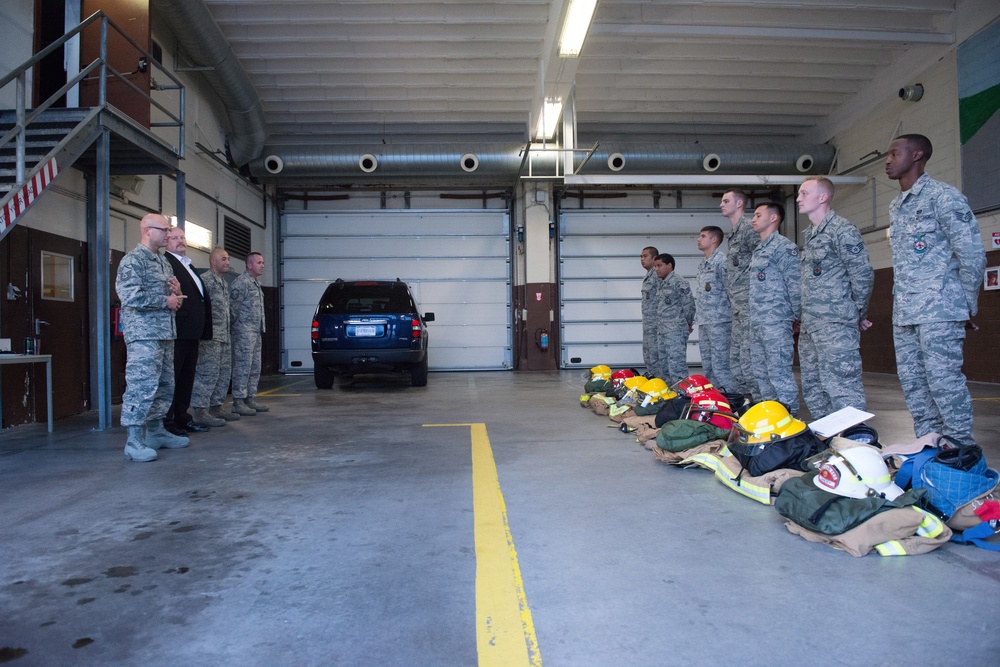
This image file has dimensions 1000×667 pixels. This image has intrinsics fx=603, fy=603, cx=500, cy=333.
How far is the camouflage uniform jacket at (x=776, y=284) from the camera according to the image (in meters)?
4.86

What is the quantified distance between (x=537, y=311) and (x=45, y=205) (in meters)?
9.56

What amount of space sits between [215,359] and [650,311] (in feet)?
18.0

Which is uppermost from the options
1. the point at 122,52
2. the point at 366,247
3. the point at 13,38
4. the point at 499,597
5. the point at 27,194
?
the point at 122,52

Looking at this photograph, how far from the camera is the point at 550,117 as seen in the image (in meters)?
10.8

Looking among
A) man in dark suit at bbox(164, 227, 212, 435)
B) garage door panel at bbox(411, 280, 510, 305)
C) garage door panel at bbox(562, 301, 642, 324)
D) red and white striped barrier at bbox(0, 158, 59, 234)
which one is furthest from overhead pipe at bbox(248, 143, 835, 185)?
man in dark suit at bbox(164, 227, 212, 435)

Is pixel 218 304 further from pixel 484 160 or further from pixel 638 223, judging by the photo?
pixel 638 223

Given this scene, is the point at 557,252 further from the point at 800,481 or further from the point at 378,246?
the point at 800,481

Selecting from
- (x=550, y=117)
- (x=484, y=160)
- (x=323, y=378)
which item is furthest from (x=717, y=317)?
(x=484, y=160)

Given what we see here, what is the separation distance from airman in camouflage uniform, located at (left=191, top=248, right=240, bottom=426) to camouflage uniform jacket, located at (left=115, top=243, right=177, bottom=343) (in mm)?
1127

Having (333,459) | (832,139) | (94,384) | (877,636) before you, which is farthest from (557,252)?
(877,636)

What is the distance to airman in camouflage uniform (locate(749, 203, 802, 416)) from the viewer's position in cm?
479

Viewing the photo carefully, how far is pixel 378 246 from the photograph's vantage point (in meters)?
14.3

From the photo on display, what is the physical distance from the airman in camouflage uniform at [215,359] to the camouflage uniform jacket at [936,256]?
5.61 meters

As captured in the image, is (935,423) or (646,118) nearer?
(935,423)
